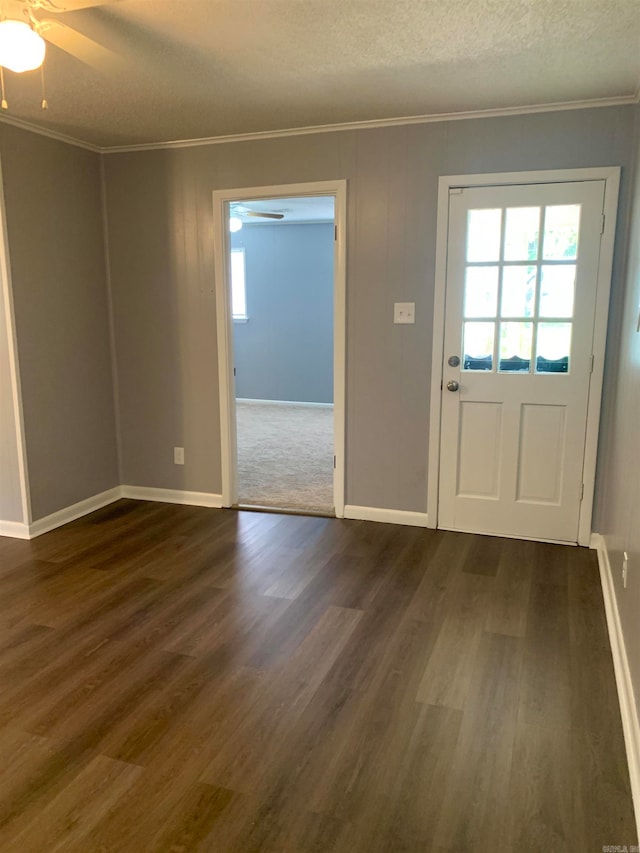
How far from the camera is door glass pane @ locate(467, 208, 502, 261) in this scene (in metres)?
3.39

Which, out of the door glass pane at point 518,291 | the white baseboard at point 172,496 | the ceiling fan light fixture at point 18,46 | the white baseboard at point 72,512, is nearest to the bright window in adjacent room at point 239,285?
the white baseboard at point 172,496

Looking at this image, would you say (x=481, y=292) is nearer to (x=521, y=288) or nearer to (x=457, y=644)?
(x=521, y=288)

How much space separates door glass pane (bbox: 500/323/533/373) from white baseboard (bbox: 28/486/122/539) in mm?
2838

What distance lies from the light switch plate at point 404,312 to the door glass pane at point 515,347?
0.52m

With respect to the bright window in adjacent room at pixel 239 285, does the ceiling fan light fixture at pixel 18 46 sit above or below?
above

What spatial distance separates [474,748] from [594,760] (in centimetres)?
36

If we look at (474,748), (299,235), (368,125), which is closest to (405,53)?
(368,125)

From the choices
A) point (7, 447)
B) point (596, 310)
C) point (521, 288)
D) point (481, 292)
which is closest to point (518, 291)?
point (521, 288)

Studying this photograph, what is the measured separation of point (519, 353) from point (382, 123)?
60.3 inches

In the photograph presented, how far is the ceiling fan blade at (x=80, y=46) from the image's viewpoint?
2278mm

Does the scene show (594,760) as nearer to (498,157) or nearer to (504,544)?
(504,544)

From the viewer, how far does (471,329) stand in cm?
352

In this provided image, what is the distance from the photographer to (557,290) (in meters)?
3.32

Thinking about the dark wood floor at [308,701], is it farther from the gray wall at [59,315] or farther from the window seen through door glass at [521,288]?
the window seen through door glass at [521,288]
